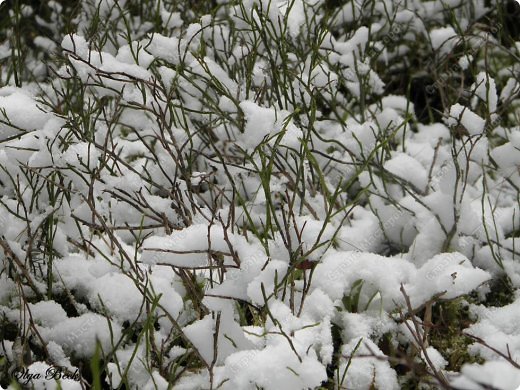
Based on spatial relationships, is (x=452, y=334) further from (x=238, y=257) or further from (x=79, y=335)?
(x=79, y=335)

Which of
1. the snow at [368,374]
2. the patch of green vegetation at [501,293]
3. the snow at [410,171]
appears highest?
the snow at [410,171]

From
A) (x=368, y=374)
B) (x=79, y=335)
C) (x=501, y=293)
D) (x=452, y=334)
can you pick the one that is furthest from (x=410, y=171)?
(x=79, y=335)

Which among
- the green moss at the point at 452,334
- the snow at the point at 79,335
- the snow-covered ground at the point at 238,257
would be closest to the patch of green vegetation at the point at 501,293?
the snow-covered ground at the point at 238,257

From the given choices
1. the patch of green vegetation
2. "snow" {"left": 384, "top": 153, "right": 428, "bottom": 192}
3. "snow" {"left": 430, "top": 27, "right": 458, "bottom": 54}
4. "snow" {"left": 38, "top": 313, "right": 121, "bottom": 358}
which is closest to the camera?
"snow" {"left": 38, "top": 313, "right": 121, "bottom": 358}

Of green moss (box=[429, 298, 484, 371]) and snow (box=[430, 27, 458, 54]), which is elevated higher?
snow (box=[430, 27, 458, 54])

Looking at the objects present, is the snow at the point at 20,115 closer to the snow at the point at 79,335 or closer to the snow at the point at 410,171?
the snow at the point at 79,335

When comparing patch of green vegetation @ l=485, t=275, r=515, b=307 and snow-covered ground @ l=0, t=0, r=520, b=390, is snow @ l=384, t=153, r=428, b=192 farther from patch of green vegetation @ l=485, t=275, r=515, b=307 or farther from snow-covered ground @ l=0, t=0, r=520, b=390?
patch of green vegetation @ l=485, t=275, r=515, b=307

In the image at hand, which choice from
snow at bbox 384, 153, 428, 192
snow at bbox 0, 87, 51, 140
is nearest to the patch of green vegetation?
snow at bbox 384, 153, 428, 192

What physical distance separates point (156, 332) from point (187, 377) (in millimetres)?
193

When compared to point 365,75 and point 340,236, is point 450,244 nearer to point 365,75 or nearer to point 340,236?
point 340,236

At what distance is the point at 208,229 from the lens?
4.31ft

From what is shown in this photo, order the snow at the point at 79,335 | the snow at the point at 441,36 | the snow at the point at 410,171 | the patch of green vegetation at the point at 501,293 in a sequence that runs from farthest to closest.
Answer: the snow at the point at 441,36
the snow at the point at 410,171
the patch of green vegetation at the point at 501,293
the snow at the point at 79,335

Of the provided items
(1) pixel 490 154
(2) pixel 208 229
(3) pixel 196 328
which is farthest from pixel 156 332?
(1) pixel 490 154

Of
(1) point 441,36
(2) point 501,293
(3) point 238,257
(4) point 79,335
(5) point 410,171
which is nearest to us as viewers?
(3) point 238,257
